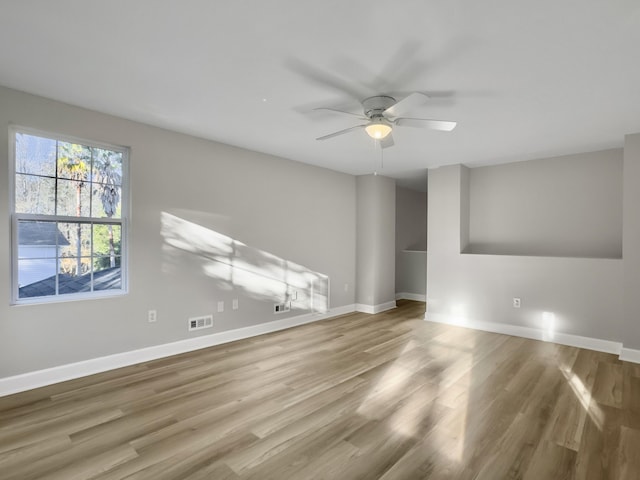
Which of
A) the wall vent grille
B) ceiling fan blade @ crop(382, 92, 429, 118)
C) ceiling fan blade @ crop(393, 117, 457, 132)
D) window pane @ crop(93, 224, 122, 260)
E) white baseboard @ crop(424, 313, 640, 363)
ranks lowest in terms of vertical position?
white baseboard @ crop(424, 313, 640, 363)

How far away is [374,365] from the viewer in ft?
11.1

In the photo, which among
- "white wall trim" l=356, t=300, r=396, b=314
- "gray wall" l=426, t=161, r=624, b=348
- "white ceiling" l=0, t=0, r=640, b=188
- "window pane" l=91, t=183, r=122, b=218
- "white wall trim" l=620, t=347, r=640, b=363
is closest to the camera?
"white ceiling" l=0, t=0, r=640, b=188

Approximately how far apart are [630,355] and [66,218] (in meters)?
5.95

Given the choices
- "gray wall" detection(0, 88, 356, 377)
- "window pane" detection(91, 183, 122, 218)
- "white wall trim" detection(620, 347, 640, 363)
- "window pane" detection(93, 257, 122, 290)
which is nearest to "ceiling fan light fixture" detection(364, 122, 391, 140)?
"gray wall" detection(0, 88, 356, 377)

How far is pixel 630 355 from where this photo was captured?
3592 millimetres

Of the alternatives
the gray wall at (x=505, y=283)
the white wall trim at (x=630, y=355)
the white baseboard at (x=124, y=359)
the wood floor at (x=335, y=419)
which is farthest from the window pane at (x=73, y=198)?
the white wall trim at (x=630, y=355)

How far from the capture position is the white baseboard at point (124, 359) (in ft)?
9.00

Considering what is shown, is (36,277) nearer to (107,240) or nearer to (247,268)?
(107,240)

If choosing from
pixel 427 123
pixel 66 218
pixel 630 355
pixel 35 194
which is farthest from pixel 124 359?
pixel 630 355

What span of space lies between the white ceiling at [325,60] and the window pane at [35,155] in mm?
412

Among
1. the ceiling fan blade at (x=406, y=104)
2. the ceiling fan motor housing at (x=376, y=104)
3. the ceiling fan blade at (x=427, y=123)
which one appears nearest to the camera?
the ceiling fan blade at (x=406, y=104)

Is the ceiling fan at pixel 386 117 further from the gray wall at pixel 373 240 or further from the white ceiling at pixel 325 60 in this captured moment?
the gray wall at pixel 373 240

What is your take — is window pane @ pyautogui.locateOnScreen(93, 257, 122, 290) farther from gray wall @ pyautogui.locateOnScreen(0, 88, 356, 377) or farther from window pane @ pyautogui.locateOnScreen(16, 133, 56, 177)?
window pane @ pyautogui.locateOnScreen(16, 133, 56, 177)

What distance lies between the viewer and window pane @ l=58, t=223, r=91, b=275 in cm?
304
